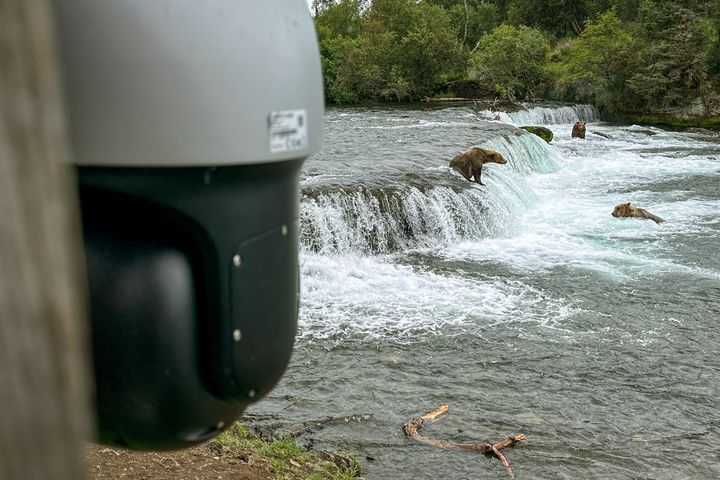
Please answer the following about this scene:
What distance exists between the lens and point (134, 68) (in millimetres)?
1137

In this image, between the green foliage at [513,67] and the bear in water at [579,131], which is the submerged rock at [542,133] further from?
the green foliage at [513,67]

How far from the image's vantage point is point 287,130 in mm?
1247

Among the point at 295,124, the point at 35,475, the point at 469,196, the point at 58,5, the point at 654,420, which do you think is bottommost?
the point at 654,420

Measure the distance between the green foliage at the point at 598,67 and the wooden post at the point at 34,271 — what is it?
28015 mm

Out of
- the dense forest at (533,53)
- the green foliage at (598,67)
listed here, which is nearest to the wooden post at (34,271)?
the dense forest at (533,53)

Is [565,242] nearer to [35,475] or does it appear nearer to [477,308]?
[477,308]

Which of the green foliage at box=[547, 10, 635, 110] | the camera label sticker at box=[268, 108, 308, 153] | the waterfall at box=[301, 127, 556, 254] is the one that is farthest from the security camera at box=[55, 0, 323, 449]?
the green foliage at box=[547, 10, 635, 110]

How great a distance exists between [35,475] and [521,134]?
1726cm

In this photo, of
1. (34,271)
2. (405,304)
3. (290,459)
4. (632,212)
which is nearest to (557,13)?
(632,212)

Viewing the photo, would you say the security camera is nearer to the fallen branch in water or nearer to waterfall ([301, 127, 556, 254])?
the fallen branch in water

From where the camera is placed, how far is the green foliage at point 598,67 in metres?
27.4

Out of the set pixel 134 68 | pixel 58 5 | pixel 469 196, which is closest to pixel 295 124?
pixel 134 68

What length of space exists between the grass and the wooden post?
11.1 feet

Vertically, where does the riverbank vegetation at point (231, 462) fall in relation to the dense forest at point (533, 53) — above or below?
below
